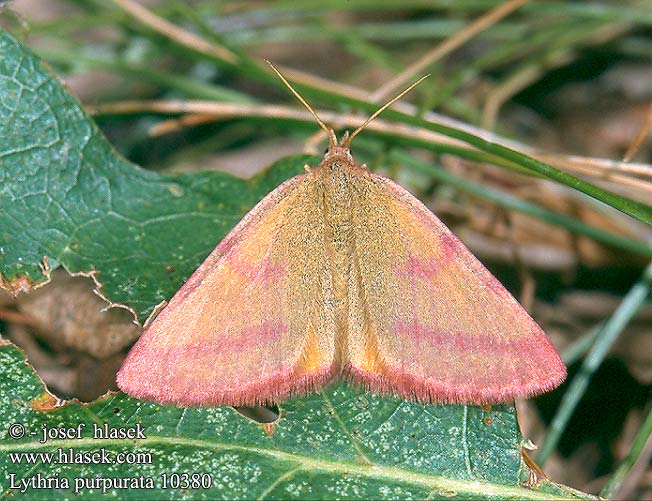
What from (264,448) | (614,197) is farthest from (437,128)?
(264,448)

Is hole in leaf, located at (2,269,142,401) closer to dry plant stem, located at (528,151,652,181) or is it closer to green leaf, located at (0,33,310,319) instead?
green leaf, located at (0,33,310,319)

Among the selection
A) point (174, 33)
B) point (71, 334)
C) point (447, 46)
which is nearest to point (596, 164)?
point (447, 46)

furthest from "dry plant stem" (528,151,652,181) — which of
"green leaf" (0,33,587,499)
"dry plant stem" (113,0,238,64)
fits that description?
"dry plant stem" (113,0,238,64)

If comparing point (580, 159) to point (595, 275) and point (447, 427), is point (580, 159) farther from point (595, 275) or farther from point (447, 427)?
point (447, 427)

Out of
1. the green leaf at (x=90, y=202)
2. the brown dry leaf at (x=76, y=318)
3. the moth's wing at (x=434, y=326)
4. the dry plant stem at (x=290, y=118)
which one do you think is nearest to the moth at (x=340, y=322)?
the moth's wing at (x=434, y=326)

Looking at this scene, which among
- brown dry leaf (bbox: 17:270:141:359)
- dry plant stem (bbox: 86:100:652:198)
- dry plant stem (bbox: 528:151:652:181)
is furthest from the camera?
dry plant stem (bbox: 86:100:652:198)

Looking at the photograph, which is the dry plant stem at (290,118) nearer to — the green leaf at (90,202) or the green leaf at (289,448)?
the green leaf at (90,202)

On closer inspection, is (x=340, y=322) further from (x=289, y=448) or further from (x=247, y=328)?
(x=289, y=448)
